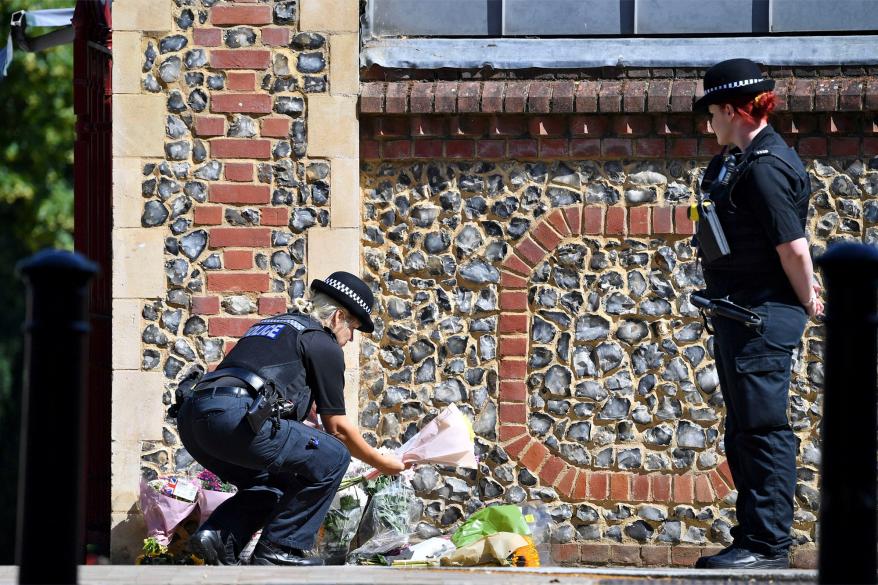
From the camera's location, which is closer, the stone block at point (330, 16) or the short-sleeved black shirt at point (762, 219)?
the short-sleeved black shirt at point (762, 219)

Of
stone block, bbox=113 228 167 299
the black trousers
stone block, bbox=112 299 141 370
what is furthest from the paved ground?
stone block, bbox=113 228 167 299

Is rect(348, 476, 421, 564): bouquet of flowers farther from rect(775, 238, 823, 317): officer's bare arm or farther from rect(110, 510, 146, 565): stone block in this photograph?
rect(775, 238, 823, 317): officer's bare arm

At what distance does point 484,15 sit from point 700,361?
2.16 meters

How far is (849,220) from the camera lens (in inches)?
262

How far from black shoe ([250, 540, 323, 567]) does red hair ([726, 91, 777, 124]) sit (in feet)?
8.14

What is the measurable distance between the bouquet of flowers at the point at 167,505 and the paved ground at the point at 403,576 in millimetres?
1139

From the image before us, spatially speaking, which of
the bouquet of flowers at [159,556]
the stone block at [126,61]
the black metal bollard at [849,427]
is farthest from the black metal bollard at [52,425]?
the stone block at [126,61]

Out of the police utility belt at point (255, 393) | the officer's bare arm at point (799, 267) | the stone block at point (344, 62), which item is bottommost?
the police utility belt at point (255, 393)

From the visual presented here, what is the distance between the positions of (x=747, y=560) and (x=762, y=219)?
125 cm

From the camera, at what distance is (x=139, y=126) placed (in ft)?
22.2

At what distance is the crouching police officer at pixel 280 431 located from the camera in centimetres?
534

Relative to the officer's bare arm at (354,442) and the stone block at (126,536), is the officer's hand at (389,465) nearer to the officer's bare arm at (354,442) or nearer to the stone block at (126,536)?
the officer's bare arm at (354,442)

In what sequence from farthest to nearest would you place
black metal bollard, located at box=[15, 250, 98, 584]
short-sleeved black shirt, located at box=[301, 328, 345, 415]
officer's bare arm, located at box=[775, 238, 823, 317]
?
1. short-sleeved black shirt, located at box=[301, 328, 345, 415]
2. officer's bare arm, located at box=[775, 238, 823, 317]
3. black metal bollard, located at box=[15, 250, 98, 584]

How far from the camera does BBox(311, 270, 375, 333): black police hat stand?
560 cm
